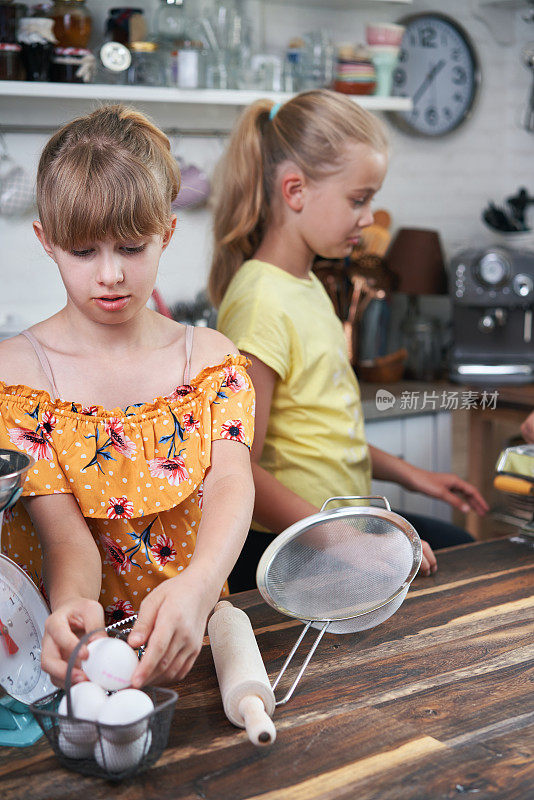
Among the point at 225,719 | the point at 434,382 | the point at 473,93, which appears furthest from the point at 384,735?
the point at 473,93

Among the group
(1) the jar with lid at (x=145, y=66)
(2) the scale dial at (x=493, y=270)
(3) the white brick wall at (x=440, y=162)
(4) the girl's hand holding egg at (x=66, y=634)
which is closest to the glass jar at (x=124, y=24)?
(1) the jar with lid at (x=145, y=66)

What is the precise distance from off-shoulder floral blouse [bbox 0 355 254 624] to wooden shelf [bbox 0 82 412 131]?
48.3 inches

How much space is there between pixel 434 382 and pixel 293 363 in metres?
1.25

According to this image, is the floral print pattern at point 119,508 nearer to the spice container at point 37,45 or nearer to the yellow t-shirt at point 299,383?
the yellow t-shirt at point 299,383

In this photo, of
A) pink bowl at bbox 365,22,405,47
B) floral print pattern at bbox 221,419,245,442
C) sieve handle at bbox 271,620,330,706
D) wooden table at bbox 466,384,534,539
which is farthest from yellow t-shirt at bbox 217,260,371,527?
pink bowl at bbox 365,22,405,47

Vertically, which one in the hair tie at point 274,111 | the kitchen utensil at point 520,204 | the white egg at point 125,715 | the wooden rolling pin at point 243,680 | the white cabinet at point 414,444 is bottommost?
the white cabinet at point 414,444

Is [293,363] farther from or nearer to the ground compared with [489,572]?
farther from the ground

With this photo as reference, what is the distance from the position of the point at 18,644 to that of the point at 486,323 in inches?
78.9

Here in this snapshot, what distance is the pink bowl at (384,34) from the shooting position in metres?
2.56

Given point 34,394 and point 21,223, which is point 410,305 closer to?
point 21,223

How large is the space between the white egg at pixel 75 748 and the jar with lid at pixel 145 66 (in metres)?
1.96

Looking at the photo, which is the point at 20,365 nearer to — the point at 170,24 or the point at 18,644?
the point at 18,644

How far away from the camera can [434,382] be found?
2.68m

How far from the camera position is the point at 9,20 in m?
2.16
